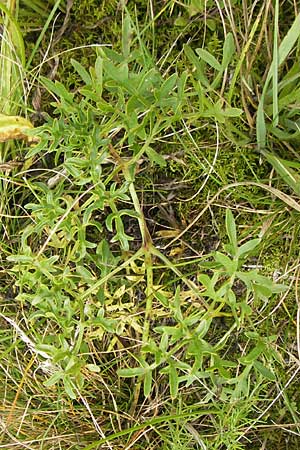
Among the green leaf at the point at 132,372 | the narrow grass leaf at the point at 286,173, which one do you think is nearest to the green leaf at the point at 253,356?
the green leaf at the point at 132,372

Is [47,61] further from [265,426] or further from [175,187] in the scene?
[265,426]

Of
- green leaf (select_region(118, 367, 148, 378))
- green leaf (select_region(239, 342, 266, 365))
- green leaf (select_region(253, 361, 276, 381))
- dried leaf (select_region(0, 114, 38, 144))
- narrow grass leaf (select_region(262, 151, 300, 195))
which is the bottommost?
green leaf (select_region(253, 361, 276, 381))

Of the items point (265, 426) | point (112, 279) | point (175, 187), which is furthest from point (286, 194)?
point (265, 426)

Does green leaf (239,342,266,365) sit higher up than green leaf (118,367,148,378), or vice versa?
green leaf (239,342,266,365)

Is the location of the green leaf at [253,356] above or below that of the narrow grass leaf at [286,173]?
below


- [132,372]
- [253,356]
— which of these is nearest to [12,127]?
[132,372]

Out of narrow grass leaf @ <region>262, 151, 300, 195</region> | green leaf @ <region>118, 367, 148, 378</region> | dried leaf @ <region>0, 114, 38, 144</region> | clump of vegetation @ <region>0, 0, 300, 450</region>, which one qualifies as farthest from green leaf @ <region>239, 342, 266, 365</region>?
dried leaf @ <region>0, 114, 38, 144</region>

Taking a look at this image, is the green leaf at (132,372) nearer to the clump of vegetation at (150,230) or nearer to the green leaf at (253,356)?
the clump of vegetation at (150,230)

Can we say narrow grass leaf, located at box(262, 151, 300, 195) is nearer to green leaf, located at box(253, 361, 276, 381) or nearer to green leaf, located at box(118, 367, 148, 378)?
green leaf, located at box(253, 361, 276, 381)

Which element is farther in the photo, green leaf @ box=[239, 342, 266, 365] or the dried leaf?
the dried leaf
